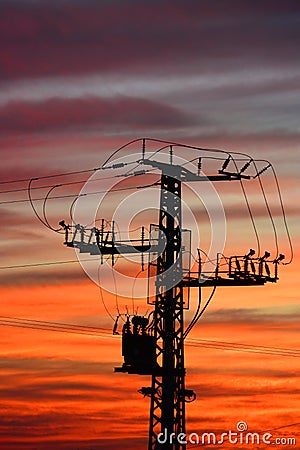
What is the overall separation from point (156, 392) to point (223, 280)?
734cm

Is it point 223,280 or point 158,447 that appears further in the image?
point 223,280

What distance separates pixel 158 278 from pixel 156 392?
606 centimetres

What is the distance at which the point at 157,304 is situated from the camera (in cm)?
7219

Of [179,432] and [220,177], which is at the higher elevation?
[220,177]

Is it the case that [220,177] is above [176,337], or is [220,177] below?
above

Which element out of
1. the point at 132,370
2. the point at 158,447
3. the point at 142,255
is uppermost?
the point at 142,255

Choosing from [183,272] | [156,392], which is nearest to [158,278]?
[183,272]

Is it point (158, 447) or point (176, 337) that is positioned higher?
point (176, 337)

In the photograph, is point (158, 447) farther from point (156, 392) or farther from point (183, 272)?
point (183, 272)

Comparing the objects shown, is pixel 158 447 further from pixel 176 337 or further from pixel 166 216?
pixel 166 216

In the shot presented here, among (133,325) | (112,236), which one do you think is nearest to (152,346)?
(133,325)

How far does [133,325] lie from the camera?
241ft

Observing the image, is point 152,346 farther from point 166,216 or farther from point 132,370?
point 166,216

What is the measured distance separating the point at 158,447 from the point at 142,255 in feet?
32.9
